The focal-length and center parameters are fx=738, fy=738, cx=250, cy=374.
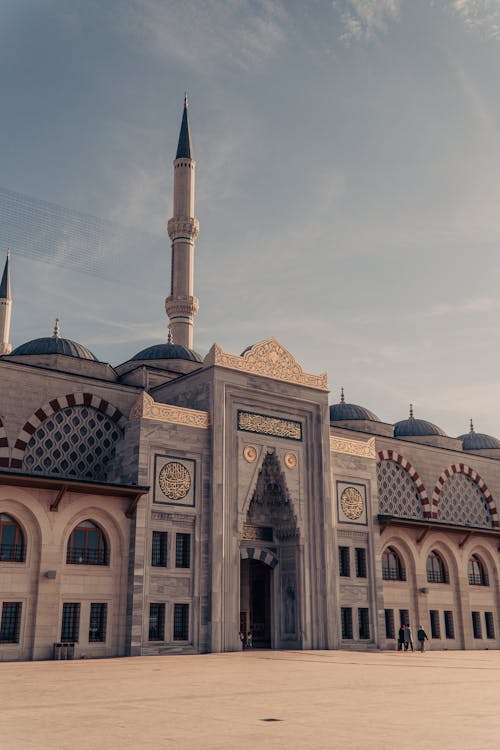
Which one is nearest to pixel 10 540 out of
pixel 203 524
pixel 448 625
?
pixel 203 524

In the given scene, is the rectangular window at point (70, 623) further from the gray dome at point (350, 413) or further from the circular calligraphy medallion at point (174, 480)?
the gray dome at point (350, 413)

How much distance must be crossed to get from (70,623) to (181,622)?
335 cm

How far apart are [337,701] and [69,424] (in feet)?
52.0

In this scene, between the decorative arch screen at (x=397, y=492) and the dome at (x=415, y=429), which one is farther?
the dome at (x=415, y=429)

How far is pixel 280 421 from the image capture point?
2512 centimetres

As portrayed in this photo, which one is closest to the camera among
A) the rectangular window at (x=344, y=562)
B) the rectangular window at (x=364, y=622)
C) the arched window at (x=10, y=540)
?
the arched window at (x=10, y=540)

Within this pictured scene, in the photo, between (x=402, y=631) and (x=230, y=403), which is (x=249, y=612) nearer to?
(x=402, y=631)

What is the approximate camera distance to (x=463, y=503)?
3438cm

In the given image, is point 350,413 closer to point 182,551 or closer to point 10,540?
point 182,551

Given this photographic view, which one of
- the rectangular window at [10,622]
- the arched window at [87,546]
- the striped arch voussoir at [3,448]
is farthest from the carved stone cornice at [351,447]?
the rectangular window at [10,622]

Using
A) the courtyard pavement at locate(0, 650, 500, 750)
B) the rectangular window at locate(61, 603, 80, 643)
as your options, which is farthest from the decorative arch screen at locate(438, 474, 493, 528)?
the courtyard pavement at locate(0, 650, 500, 750)

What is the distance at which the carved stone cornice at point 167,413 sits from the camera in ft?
71.5

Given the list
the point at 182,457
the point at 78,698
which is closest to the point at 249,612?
the point at 182,457

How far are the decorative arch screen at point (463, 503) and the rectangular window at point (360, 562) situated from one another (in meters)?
7.82
